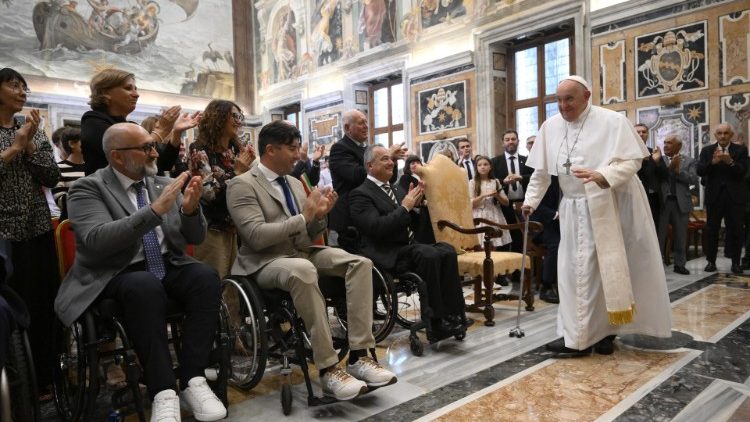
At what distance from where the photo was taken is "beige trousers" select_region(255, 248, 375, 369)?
99.0 inches

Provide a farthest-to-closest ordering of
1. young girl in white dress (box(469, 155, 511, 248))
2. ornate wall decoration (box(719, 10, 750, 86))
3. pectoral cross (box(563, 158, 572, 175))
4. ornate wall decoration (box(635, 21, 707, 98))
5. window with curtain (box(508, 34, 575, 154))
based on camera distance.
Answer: window with curtain (box(508, 34, 575, 154)), ornate wall decoration (box(635, 21, 707, 98)), ornate wall decoration (box(719, 10, 750, 86)), young girl in white dress (box(469, 155, 511, 248)), pectoral cross (box(563, 158, 572, 175))

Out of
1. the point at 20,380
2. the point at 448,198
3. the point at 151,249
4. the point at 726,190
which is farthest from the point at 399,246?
the point at 726,190

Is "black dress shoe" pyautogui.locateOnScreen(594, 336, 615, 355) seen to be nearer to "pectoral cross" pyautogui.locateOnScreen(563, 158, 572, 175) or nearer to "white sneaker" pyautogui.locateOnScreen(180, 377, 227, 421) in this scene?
"pectoral cross" pyautogui.locateOnScreen(563, 158, 572, 175)

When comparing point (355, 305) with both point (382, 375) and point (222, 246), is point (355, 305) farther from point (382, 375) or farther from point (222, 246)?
point (222, 246)

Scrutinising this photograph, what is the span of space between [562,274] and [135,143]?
8.69 ft

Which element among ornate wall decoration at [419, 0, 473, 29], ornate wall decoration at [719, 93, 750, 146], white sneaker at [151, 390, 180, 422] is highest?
ornate wall decoration at [419, 0, 473, 29]

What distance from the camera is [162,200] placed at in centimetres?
226

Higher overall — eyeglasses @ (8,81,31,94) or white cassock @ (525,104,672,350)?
eyeglasses @ (8,81,31,94)

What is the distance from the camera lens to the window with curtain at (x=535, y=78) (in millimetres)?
9156

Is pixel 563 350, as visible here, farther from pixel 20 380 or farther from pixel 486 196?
pixel 20 380

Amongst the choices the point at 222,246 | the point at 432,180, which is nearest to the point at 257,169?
the point at 222,246

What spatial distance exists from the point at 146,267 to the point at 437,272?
176 centimetres

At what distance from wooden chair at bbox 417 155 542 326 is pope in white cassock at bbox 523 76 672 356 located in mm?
690

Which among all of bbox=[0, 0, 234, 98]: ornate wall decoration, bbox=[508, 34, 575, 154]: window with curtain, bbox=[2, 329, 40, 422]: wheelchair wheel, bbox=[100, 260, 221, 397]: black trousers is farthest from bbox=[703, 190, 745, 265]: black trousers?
bbox=[0, 0, 234, 98]: ornate wall decoration
